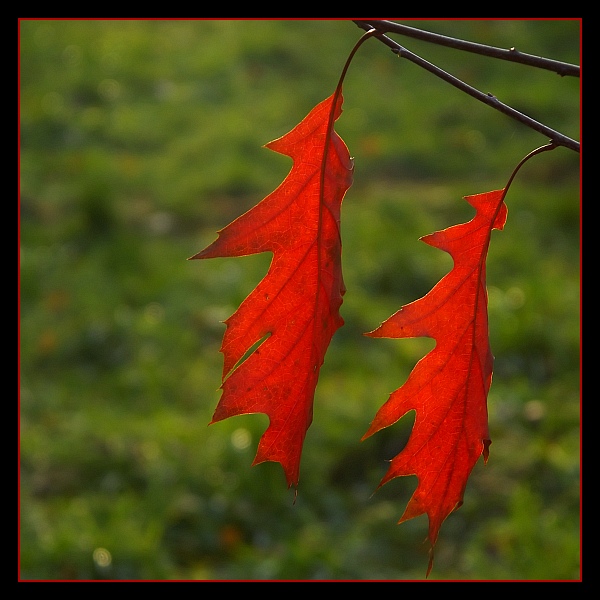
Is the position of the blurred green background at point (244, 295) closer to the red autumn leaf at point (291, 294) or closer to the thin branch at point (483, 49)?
the red autumn leaf at point (291, 294)

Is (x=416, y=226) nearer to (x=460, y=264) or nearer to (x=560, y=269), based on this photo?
(x=560, y=269)

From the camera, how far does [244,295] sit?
9.79 feet

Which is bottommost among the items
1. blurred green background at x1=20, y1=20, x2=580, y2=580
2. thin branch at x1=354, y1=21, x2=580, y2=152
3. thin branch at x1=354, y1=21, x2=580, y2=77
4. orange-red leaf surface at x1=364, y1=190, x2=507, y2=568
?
blurred green background at x1=20, y1=20, x2=580, y2=580

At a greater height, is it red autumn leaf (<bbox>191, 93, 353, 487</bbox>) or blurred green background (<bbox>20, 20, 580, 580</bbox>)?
red autumn leaf (<bbox>191, 93, 353, 487</bbox>)

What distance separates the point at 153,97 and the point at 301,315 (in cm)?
373

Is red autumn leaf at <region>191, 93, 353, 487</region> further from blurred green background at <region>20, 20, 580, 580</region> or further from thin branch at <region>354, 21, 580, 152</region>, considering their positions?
blurred green background at <region>20, 20, 580, 580</region>

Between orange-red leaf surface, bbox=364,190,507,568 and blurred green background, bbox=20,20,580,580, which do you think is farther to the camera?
blurred green background, bbox=20,20,580,580

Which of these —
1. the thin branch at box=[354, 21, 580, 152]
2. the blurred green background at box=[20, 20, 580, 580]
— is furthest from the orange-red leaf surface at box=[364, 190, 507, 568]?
the blurred green background at box=[20, 20, 580, 580]

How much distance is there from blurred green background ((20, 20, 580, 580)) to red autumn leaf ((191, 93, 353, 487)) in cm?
141

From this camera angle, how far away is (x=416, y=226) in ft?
10.7

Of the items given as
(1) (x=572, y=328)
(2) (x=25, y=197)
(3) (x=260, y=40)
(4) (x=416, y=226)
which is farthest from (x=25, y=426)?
(3) (x=260, y=40)

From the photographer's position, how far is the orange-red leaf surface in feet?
2.23

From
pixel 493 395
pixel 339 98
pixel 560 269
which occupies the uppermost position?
pixel 339 98

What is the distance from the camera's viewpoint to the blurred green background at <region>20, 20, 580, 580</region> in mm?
2092
